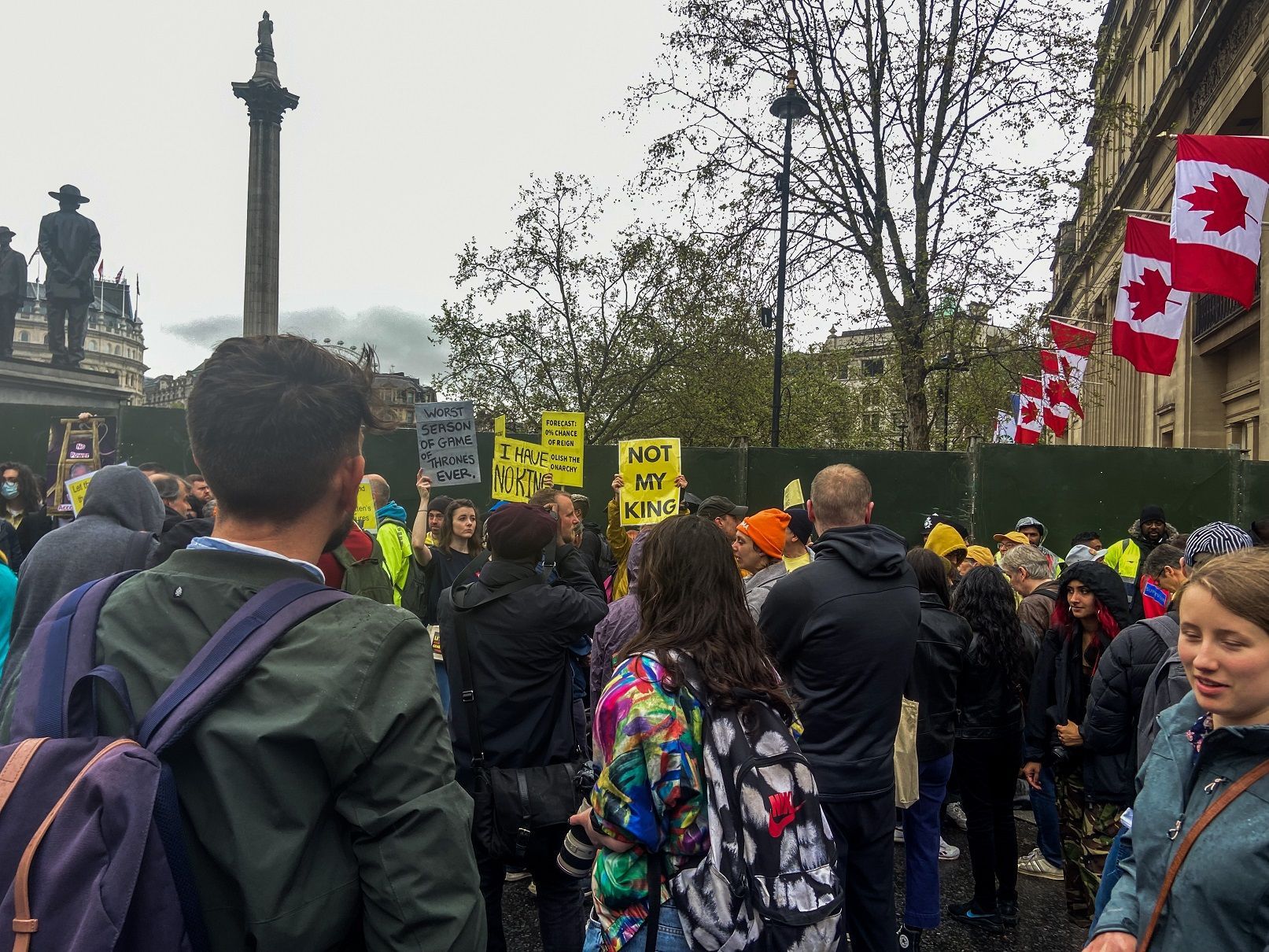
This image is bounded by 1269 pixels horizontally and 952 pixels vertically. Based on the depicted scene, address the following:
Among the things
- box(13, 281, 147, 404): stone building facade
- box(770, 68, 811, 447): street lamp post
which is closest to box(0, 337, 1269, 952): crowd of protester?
box(770, 68, 811, 447): street lamp post

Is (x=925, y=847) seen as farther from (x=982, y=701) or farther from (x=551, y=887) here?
(x=551, y=887)

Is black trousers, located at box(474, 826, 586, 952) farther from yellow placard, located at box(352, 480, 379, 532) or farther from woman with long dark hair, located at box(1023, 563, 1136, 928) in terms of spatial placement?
yellow placard, located at box(352, 480, 379, 532)

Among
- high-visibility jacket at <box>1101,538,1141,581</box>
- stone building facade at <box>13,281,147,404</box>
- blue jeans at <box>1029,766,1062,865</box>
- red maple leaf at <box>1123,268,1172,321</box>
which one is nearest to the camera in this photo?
blue jeans at <box>1029,766,1062,865</box>

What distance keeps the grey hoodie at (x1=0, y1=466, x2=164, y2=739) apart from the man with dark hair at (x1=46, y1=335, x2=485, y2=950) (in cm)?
254

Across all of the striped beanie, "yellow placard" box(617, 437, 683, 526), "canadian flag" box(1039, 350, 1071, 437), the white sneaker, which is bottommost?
the white sneaker

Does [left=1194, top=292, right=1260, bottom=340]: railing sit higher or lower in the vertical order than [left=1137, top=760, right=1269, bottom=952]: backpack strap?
higher

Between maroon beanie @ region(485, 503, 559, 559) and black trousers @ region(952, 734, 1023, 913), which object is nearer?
maroon beanie @ region(485, 503, 559, 559)

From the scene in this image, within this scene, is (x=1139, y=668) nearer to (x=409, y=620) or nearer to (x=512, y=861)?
(x=512, y=861)

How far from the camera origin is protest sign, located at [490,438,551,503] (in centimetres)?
941

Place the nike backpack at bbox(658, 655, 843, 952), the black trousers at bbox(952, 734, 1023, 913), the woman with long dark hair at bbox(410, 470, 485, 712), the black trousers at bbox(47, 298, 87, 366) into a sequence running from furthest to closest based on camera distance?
the black trousers at bbox(47, 298, 87, 366) → the woman with long dark hair at bbox(410, 470, 485, 712) → the black trousers at bbox(952, 734, 1023, 913) → the nike backpack at bbox(658, 655, 843, 952)

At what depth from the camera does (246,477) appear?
1.61 metres

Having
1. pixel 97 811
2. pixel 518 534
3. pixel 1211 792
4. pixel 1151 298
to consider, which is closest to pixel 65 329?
pixel 518 534

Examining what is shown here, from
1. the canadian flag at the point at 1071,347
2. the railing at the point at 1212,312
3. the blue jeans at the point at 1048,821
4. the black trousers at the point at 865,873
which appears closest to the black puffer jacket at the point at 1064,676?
the blue jeans at the point at 1048,821

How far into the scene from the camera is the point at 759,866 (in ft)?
7.14
